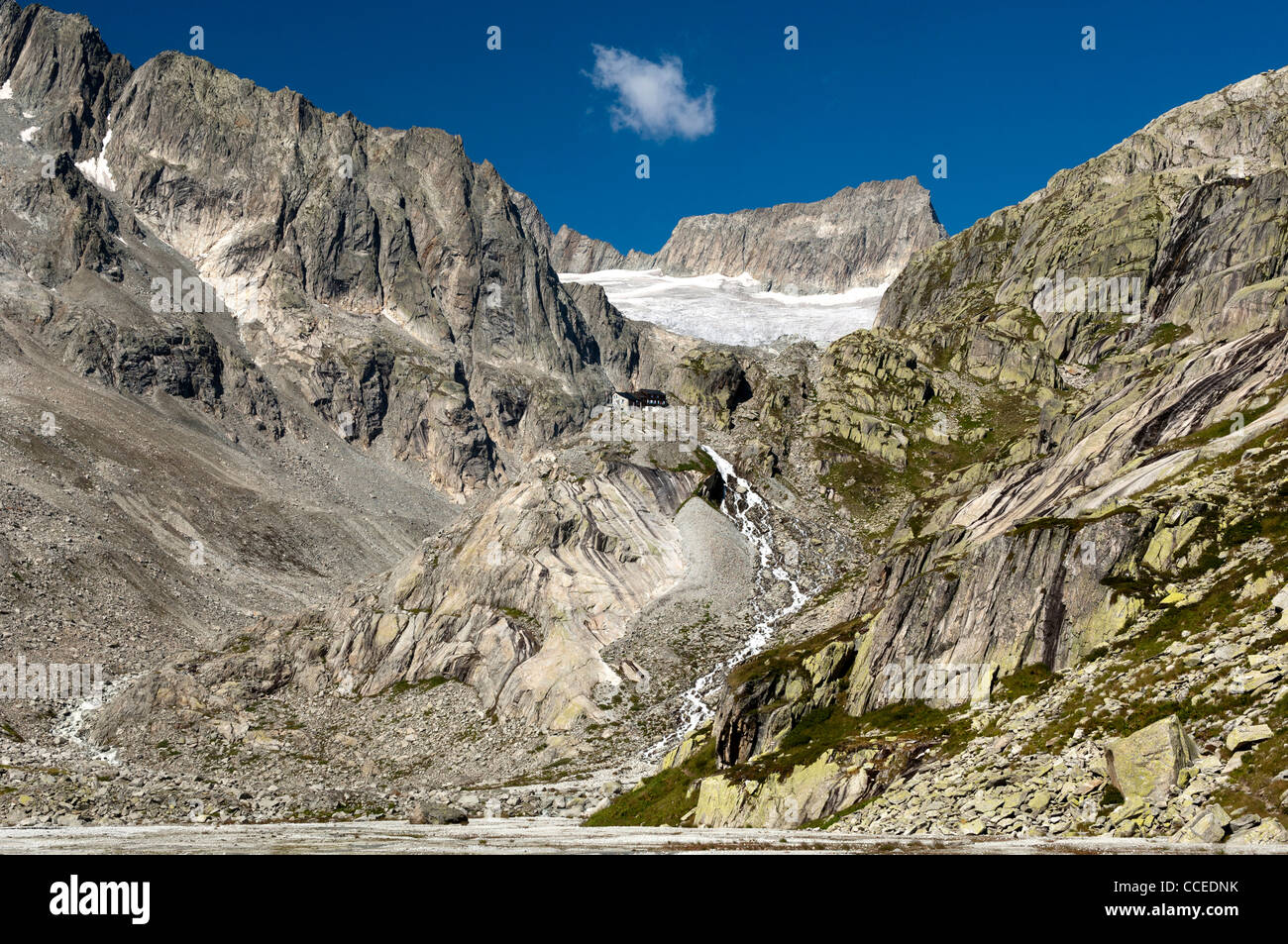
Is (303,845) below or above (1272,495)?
below

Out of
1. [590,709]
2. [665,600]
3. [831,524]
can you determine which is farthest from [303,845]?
[831,524]

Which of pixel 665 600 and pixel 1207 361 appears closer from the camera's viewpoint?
pixel 1207 361

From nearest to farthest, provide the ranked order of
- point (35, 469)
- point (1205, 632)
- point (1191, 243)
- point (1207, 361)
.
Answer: point (1205, 632)
point (1207, 361)
point (1191, 243)
point (35, 469)

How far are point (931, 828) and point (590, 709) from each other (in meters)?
62.0

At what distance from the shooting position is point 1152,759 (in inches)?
1104

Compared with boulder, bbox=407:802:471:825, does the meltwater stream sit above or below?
above

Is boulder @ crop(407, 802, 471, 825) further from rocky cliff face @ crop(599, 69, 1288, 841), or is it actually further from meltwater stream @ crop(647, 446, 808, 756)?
meltwater stream @ crop(647, 446, 808, 756)

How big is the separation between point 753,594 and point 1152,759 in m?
86.0

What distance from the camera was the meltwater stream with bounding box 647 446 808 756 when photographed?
89812 mm

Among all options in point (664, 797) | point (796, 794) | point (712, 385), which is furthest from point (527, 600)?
point (712, 385)

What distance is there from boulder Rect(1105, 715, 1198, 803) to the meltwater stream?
58.3m

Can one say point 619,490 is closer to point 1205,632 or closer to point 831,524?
point 831,524

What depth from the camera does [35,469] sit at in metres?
176

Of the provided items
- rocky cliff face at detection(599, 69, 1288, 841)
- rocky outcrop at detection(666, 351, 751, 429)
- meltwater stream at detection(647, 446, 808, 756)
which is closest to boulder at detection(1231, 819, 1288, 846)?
rocky cliff face at detection(599, 69, 1288, 841)
